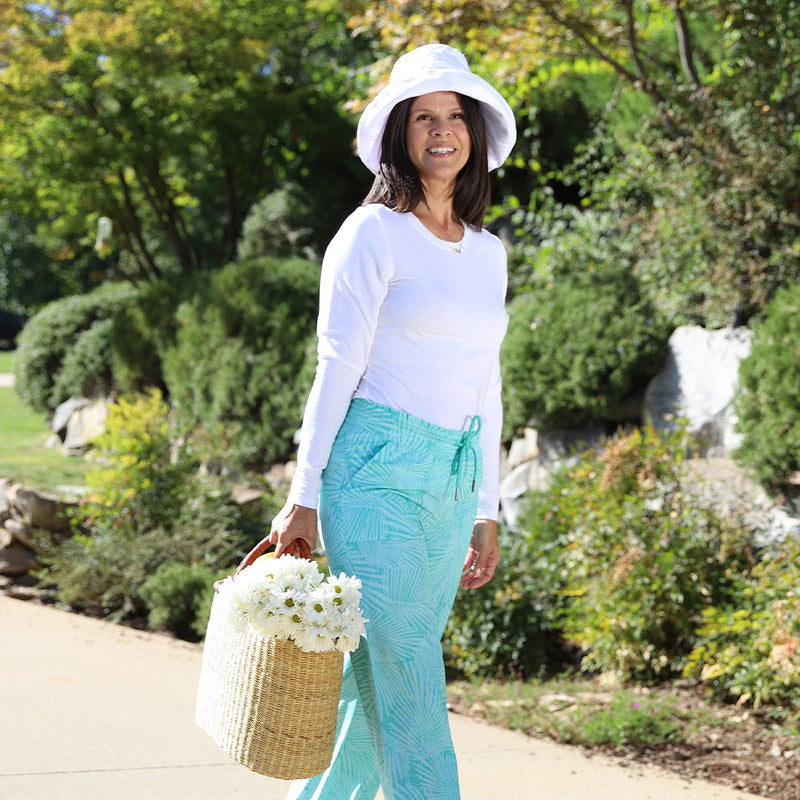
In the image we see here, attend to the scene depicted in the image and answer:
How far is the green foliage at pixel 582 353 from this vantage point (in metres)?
5.81

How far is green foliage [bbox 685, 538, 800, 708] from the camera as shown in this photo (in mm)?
3709

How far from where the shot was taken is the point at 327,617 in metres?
1.91

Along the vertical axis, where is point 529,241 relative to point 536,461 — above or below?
above

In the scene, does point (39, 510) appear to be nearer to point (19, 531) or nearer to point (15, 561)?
point (19, 531)

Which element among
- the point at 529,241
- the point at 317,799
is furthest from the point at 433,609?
the point at 529,241

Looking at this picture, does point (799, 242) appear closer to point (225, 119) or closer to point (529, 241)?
point (529, 241)

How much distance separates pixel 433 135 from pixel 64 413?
8.58m

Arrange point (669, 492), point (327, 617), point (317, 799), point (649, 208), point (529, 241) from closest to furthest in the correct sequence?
1. point (327, 617)
2. point (317, 799)
3. point (669, 492)
4. point (649, 208)
5. point (529, 241)

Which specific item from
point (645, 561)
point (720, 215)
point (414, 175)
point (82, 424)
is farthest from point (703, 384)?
point (82, 424)

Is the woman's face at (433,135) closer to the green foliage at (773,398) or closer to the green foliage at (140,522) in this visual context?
the green foliage at (773,398)

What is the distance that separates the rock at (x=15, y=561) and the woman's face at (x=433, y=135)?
4.46 metres

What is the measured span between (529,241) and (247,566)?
5.93 metres

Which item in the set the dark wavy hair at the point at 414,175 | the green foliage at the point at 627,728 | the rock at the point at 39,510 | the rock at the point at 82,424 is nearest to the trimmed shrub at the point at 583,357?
the green foliage at the point at 627,728

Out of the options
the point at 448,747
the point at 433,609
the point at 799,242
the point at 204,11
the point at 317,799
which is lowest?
the point at 317,799
